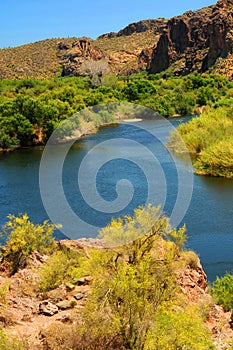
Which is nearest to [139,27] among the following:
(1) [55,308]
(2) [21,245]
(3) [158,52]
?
(3) [158,52]

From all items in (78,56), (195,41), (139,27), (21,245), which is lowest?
(21,245)

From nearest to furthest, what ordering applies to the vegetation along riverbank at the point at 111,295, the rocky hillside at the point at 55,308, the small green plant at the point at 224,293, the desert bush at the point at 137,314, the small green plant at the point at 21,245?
the desert bush at the point at 137,314 < the vegetation along riverbank at the point at 111,295 < the rocky hillside at the point at 55,308 < the small green plant at the point at 224,293 < the small green plant at the point at 21,245

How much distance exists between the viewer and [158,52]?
12762 cm

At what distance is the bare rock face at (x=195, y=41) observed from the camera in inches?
4198

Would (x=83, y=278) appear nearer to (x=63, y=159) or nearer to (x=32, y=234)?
(x=32, y=234)

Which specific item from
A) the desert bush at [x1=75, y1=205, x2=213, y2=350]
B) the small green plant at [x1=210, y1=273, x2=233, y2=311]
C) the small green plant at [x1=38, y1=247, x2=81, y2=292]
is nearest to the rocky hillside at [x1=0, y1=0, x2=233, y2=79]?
the small green plant at [x1=210, y1=273, x2=233, y2=311]

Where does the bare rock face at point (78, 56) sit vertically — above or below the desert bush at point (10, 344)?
above

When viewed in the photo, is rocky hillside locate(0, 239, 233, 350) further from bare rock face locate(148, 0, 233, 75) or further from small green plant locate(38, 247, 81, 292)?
bare rock face locate(148, 0, 233, 75)

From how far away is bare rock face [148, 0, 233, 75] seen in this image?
106625 mm

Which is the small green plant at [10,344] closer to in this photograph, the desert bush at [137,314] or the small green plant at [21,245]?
the desert bush at [137,314]

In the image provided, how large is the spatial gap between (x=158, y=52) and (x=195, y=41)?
10.8 metres

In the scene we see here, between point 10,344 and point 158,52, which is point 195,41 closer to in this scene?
point 158,52

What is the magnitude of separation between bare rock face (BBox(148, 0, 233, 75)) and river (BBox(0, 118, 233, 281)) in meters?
60.9

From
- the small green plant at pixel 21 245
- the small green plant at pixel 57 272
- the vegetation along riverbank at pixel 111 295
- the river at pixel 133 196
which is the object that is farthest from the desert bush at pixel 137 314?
the river at pixel 133 196
